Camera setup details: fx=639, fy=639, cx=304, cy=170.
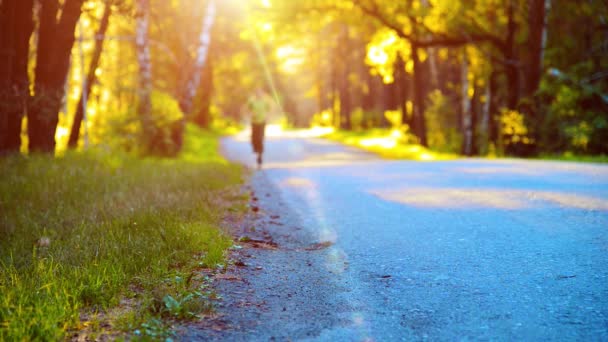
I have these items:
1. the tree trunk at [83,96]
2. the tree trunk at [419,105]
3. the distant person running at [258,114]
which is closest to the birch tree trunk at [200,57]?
the tree trunk at [83,96]

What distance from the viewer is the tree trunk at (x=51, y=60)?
1320 cm

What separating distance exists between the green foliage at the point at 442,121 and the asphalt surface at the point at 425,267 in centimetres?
1583

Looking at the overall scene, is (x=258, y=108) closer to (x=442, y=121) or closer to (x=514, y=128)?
(x=514, y=128)

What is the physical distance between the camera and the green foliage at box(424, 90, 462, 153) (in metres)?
26.2

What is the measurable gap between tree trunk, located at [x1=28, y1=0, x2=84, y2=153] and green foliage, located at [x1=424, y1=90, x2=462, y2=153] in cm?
1635

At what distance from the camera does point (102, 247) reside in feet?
19.4

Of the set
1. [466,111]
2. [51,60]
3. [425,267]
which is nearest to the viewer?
[425,267]

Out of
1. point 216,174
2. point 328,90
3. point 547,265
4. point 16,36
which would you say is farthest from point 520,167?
point 328,90

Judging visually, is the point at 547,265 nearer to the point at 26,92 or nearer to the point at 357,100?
the point at 26,92

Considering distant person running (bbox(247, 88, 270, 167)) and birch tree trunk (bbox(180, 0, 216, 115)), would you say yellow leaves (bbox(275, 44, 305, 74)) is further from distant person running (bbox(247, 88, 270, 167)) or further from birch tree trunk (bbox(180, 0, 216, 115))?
distant person running (bbox(247, 88, 270, 167))

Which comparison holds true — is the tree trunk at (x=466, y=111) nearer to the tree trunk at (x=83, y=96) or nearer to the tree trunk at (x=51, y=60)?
the tree trunk at (x=83, y=96)

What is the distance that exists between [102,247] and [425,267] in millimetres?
2937

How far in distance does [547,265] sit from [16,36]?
1098cm

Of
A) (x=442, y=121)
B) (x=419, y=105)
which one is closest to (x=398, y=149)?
(x=419, y=105)
